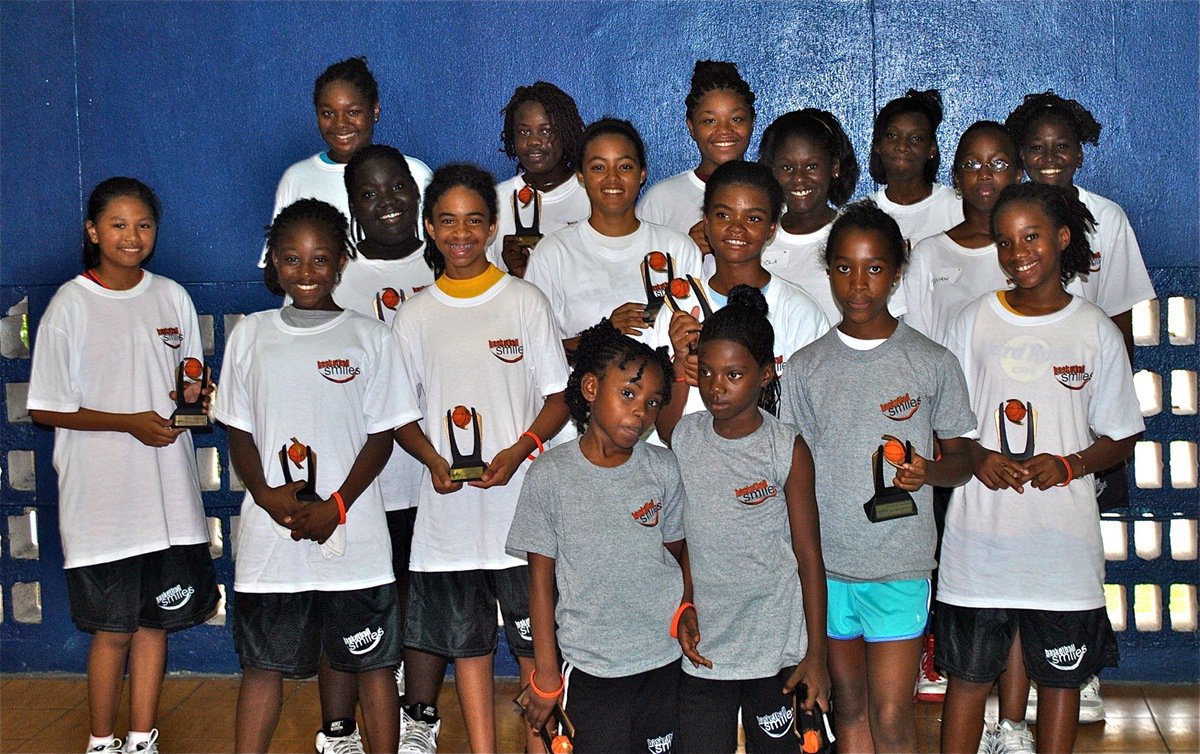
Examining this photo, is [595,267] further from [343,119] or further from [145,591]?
[145,591]

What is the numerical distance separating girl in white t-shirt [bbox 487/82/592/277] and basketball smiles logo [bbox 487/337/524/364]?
745 millimetres

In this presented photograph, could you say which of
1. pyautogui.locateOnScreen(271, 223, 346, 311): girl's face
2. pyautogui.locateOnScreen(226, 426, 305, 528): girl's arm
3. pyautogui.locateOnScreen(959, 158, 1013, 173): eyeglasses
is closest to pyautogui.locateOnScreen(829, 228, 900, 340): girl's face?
pyautogui.locateOnScreen(959, 158, 1013, 173): eyeglasses

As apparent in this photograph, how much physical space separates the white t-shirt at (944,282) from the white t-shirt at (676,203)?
0.75 meters

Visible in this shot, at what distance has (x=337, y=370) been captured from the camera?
3.76 m

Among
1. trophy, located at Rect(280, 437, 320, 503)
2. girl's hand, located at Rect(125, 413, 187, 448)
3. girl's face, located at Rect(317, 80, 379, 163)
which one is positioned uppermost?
girl's face, located at Rect(317, 80, 379, 163)

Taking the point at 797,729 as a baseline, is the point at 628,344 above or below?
above

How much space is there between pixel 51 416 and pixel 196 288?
1.23m

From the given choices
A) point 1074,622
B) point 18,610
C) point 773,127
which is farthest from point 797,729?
point 18,610

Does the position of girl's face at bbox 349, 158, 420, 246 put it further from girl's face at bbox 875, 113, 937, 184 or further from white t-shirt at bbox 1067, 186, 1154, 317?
white t-shirt at bbox 1067, 186, 1154, 317

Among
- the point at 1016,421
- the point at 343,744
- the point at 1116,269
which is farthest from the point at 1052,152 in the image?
the point at 343,744

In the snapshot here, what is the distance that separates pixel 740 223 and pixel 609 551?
104 centimetres

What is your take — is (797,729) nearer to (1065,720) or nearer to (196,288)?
(1065,720)

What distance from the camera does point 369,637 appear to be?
3.77 metres

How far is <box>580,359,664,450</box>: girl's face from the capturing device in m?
3.21
